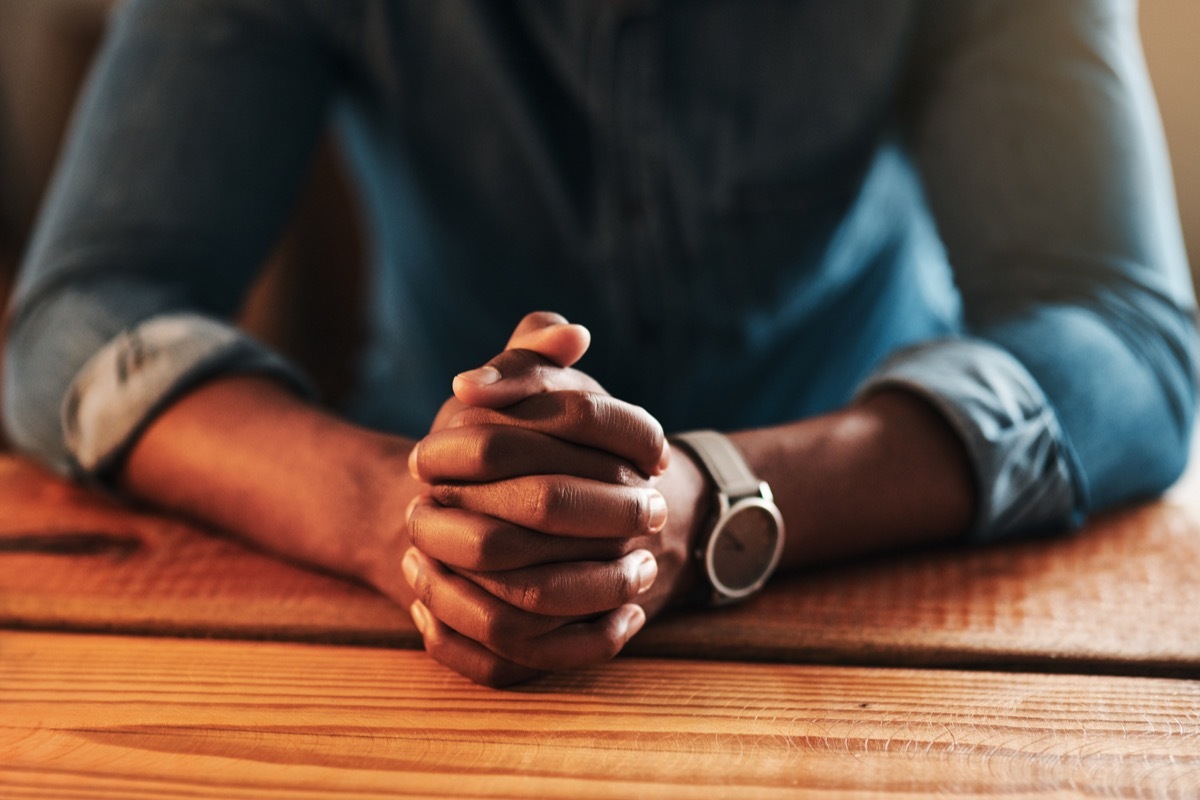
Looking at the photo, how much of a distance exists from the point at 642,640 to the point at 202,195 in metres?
0.61

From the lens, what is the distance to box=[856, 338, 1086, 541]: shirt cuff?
69 centimetres

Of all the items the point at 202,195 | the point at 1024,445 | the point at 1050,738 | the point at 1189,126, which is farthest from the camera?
the point at 1189,126

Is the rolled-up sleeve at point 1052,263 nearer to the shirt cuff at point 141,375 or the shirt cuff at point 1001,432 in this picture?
the shirt cuff at point 1001,432

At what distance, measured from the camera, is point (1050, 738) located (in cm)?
46

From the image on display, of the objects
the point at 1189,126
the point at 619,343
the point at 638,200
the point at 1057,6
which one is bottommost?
the point at 1189,126

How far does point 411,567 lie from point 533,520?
0.29 ft

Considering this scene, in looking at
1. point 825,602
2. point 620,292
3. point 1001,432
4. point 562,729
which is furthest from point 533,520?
point 620,292

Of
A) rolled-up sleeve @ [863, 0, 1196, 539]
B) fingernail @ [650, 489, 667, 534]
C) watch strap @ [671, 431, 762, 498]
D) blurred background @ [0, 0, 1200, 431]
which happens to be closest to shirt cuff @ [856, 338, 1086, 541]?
rolled-up sleeve @ [863, 0, 1196, 539]

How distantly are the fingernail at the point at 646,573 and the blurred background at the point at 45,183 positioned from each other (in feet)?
7.57

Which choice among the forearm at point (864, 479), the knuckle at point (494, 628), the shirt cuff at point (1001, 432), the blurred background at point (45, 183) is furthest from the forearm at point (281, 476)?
the blurred background at point (45, 183)

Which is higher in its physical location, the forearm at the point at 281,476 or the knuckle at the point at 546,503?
the knuckle at the point at 546,503

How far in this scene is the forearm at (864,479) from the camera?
65 centimetres

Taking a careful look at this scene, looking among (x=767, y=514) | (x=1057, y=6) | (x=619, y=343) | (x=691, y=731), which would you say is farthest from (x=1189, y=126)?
(x=691, y=731)

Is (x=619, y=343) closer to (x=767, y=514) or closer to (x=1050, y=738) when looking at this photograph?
(x=767, y=514)
